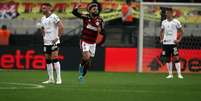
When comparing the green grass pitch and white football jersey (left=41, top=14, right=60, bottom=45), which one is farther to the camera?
white football jersey (left=41, top=14, right=60, bottom=45)

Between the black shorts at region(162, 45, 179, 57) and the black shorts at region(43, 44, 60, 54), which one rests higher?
the black shorts at region(43, 44, 60, 54)

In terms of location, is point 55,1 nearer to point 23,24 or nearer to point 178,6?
point 23,24

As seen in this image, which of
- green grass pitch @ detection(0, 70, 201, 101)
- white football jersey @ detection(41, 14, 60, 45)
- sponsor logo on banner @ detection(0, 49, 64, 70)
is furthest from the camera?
sponsor logo on banner @ detection(0, 49, 64, 70)


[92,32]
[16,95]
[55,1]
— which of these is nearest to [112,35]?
[55,1]

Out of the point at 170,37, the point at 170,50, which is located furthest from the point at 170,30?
the point at 170,50

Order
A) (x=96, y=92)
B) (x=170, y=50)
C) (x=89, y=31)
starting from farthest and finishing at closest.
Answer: (x=170, y=50), (x=89, y=31), (x=96, y=92)

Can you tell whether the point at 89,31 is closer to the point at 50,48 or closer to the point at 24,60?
the point at 50,48

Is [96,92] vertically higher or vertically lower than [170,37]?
lower

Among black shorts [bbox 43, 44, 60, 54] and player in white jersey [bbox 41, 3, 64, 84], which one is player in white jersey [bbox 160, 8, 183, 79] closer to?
player in white jersey [bbox 41, 3, 64, 84]

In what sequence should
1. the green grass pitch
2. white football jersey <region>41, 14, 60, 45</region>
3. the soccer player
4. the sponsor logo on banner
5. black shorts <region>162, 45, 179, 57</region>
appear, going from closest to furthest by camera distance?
the green grass pitch < the soccer player < white football jersey <region>41, 14, 60, 45</region> < black shorts <region>162, 45, 179, 57</region> < the sponsor logo on banner

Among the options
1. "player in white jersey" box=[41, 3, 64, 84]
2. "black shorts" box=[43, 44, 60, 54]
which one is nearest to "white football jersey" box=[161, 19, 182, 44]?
"player in white jersey" box=[41, 3, 64, 84]

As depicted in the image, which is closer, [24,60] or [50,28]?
[50,28]

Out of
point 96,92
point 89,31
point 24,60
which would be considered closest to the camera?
point 96,92

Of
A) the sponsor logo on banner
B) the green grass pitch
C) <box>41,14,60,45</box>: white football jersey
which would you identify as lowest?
the sponsor logo on banner
